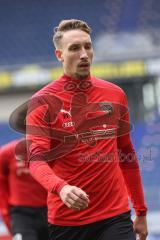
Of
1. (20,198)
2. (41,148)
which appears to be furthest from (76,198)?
(20,198)

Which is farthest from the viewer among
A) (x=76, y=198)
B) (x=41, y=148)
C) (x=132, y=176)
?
(x=132, y=176)

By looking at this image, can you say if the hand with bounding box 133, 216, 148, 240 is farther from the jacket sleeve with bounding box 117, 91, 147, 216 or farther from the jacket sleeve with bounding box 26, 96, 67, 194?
the jacket sleeve with bounding box 26, 96, 67, 194

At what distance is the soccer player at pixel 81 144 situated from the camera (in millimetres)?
3695

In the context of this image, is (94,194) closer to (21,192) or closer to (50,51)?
(21,192)

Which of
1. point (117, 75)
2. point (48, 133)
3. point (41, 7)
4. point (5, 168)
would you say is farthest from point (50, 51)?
point (48, 133)

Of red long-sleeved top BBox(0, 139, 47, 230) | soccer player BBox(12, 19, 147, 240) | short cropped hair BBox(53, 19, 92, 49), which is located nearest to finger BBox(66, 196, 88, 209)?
soccer player BBox(12, 19, 147, 240)

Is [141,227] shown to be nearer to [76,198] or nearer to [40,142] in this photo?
[40,142]

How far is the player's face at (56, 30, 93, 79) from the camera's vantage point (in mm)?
3836

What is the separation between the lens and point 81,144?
3748 mm

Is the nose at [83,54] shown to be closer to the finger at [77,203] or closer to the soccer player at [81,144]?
the soccer player at [81,144]

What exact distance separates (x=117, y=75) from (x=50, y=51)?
2.25 meters

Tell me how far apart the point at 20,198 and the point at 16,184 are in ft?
0.63

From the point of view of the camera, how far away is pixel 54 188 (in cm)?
338

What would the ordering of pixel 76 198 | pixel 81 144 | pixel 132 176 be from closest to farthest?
1. pixel 76 198
2. pixel 81 144
3. pixel 132 176
